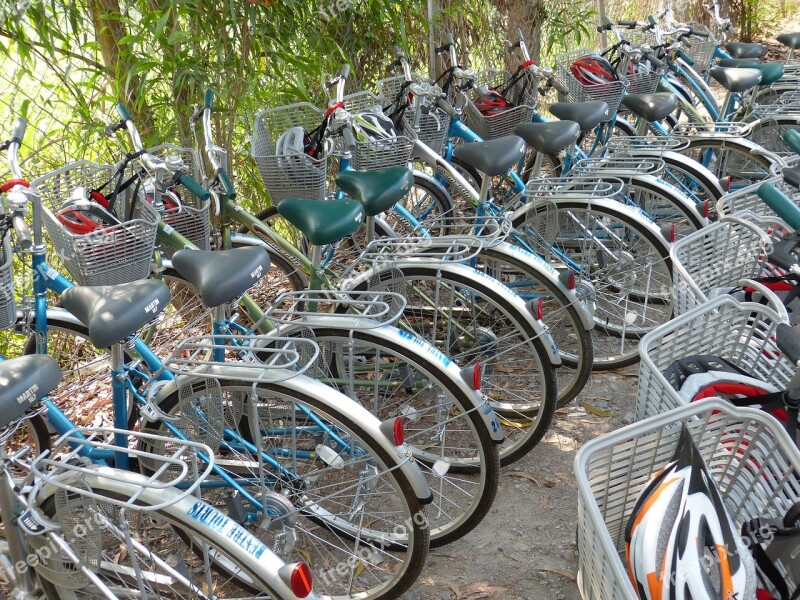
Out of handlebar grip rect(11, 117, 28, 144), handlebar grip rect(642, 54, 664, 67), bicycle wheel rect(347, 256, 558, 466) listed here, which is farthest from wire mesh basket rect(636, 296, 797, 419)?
handlebar grip rect(642, 54, 664, 67)

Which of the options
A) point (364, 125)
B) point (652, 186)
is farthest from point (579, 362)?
point (364, 125)

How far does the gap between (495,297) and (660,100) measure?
218 cm

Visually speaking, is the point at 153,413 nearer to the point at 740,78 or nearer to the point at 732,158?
the point at 732,158

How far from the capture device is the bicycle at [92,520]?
1800 mm

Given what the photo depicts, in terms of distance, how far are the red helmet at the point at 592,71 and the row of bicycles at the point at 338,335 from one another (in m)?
0.31

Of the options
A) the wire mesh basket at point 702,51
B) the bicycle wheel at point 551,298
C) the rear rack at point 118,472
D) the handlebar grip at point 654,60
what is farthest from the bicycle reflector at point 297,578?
the wire mesh basket at point 702,51

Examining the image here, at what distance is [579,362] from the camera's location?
3.24 metres

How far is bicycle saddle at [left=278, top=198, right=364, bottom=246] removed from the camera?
2.52 metres

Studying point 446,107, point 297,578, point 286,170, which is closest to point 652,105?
point 446,107

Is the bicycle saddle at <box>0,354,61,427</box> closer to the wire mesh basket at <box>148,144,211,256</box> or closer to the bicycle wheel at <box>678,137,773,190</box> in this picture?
the wire mesh basket at <box>148,144,211,256</box>

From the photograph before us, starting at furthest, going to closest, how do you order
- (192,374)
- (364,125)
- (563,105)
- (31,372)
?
(563,105) < (364,125) < (192,374) < (31,372)

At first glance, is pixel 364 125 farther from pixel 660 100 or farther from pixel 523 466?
pixel 660 100

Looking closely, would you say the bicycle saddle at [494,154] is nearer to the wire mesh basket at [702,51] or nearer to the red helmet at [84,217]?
the red helmet at [84,217]

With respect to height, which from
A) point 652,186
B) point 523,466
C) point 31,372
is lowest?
point 523,466
